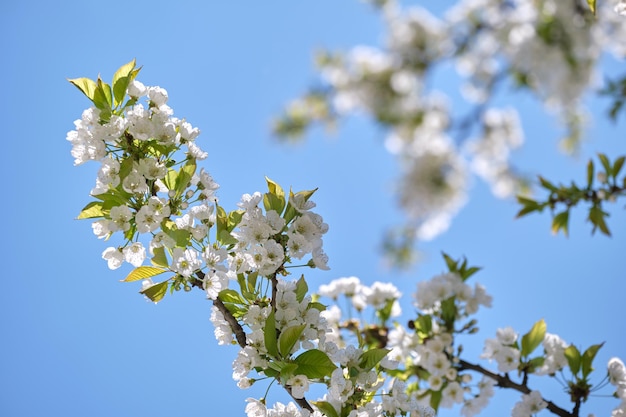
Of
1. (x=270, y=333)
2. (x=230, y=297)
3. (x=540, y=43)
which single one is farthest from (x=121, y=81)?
(x=540, y=43)

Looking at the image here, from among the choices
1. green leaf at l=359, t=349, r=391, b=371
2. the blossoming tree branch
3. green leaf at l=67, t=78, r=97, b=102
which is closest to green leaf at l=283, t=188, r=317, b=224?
the blossoming tree branch

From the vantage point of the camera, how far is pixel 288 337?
3.32ft

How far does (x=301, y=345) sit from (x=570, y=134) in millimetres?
4227

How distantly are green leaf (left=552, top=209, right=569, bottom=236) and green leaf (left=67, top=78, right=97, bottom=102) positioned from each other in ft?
5.30

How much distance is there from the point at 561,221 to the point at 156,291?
59.5 inches

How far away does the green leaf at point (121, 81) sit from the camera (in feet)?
3.76

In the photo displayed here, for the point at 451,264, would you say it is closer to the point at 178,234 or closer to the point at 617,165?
the point at 617,165

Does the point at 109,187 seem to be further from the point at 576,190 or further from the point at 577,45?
the point at 577,45

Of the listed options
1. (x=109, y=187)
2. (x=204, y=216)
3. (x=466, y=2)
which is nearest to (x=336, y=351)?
(x=204, y=216)

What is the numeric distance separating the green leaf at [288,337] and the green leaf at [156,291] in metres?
0.26

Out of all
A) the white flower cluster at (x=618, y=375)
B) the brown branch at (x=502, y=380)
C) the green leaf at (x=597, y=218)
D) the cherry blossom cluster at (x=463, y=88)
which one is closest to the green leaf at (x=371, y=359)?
the brown branch at (x=502, y=380)

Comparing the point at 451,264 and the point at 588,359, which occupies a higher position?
the point at 451,264

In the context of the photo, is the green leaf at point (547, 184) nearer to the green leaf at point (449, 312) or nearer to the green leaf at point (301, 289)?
the green leaf at point (449, 312)

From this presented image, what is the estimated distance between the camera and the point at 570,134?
4.57m
